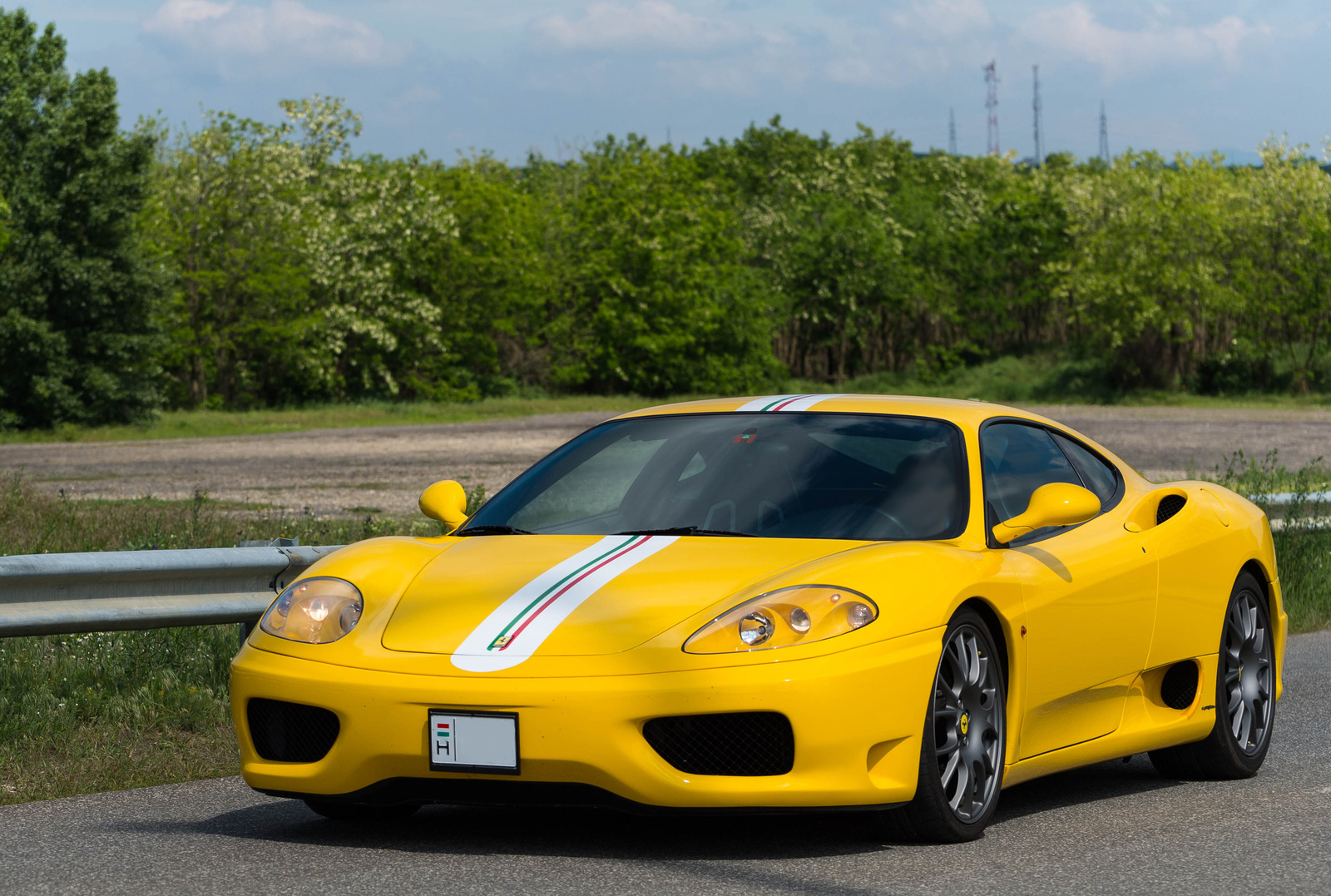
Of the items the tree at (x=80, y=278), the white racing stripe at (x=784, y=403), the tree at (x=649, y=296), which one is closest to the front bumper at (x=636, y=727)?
the white racing stripe at (x=784, y=403)

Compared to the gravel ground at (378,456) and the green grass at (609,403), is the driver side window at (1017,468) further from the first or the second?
the green grass at (609,403)

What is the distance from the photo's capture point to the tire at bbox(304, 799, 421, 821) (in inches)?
193

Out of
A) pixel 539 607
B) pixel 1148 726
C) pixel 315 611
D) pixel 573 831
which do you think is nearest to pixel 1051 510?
pixel 1148 726

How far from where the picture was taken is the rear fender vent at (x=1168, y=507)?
5926 millimetres

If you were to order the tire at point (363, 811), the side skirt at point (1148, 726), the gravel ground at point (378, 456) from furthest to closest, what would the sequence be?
the gravel ground at point (378, 456)
the side skirt at point (1148, 726)
the tire at point (363, 811)

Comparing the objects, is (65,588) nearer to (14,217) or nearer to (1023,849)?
(1023,849)

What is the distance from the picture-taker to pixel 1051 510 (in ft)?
16.3

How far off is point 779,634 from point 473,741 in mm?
839

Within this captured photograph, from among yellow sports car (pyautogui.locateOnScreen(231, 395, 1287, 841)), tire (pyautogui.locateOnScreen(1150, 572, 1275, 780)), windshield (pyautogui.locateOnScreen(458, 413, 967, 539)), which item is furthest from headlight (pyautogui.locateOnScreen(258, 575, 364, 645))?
tire (pyautogui.locateOnScreen(1150, 572, 1275, 780))

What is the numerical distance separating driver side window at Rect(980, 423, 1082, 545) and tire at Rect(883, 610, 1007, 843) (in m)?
0.56

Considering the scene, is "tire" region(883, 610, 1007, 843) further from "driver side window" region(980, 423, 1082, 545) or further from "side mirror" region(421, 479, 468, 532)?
"side mirror" region(421, 479, 468, 532)

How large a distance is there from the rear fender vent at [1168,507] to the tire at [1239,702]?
0.40 meters

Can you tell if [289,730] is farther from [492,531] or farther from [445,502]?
[445,502]

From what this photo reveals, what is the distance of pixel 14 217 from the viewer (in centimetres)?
3647
